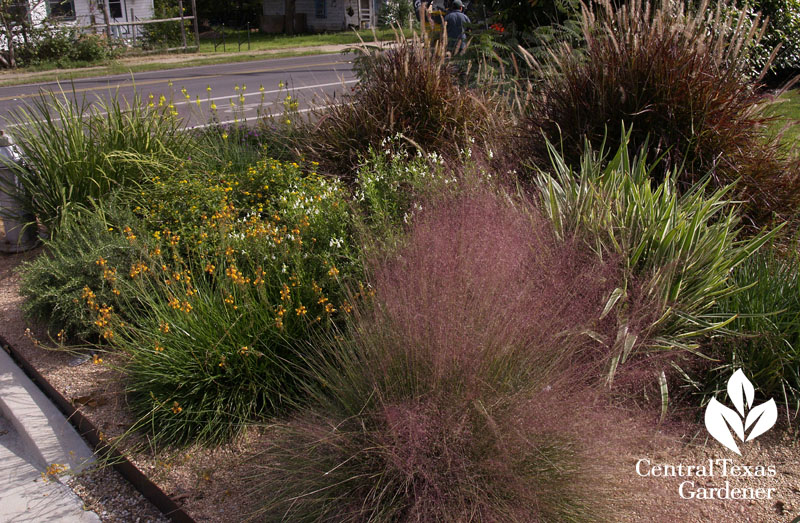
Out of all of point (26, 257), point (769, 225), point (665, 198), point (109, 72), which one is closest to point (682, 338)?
point (665, 198)

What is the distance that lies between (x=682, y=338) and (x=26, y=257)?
18.9 feet

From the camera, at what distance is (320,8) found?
41.3 metres

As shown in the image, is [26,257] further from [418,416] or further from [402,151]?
[418,416]

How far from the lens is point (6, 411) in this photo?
4195 mm

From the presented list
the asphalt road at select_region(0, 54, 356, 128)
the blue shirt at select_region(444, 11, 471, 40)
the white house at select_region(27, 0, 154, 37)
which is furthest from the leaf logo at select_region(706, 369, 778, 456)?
the white house at select_region(27, 0, 154, 37)

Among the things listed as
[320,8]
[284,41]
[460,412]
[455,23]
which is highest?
[320,8]

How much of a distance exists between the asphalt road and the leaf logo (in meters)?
10.1

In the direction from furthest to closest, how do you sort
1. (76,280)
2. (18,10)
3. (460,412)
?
(18,10) → (76,280) → (460,412)

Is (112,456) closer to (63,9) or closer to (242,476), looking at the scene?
(242,476)

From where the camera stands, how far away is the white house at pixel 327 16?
39969mm

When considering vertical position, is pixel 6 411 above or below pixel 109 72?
below

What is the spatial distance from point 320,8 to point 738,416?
138 ft

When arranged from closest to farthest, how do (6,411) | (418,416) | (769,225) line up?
(418,416) → (6,411) → (769,225)

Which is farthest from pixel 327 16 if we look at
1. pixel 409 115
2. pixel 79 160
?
pixel 79 160
